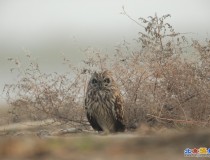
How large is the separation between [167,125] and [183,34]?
1478mm

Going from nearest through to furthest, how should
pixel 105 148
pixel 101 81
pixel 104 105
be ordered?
pixel 105 148, pixel 104 105, pixel 101 81

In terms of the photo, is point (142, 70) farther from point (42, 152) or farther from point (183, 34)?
point (42, 152)

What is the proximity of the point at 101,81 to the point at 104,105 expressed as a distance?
414 mm

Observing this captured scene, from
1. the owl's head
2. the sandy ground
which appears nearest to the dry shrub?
the owl's head

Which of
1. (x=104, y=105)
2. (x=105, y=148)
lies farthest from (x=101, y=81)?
(x=105, y=148)

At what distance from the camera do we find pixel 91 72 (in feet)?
38.3

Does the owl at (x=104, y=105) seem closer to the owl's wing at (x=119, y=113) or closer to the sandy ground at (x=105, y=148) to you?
the owl's wing at (x=119, y=113)

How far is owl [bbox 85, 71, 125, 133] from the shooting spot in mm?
10914

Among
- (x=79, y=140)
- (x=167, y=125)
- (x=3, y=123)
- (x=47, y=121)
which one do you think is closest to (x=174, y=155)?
(x=79, y=140)

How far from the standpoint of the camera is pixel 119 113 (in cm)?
1098

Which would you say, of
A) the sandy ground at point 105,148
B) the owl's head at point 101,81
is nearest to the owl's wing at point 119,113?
the owl's head at point 101,81

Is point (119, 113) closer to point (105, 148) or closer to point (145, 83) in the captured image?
point (145, 83)

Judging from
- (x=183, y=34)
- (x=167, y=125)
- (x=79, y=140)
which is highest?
(x=183, y=34)

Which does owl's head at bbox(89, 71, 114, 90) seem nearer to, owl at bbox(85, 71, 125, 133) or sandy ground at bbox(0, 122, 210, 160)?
owl at bbox(85, 71, 125, 133)
